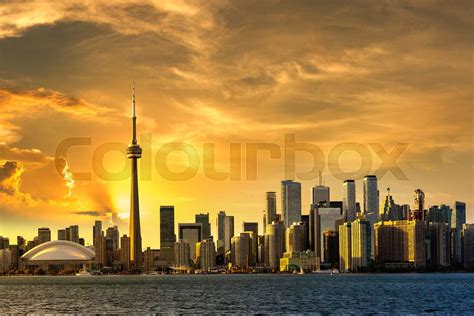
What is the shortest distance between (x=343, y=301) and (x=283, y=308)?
2856cm

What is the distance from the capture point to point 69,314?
137000mm

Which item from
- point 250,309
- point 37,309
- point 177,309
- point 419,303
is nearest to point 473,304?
point 419,303

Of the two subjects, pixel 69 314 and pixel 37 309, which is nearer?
pixel 69 314

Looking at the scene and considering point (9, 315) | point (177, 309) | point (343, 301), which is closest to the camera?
point (9, 315)

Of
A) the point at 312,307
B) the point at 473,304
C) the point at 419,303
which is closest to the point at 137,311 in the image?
the point at 312,307

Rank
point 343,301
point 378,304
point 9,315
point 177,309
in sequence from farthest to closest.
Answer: point 343,301 < point 378,304 < point 177,309 < point 9,315

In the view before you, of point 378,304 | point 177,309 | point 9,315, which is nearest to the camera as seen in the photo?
point 9,315

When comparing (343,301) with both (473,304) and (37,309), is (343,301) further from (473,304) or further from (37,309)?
(37,309)

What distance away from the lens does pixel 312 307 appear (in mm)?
148125

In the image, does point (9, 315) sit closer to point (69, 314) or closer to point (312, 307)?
point (69, 314)

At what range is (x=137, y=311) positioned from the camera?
13988cm

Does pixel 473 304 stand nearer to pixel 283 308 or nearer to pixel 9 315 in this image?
pixel 283 308

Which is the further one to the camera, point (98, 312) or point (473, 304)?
point (473, 304)

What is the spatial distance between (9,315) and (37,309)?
14.8 m
